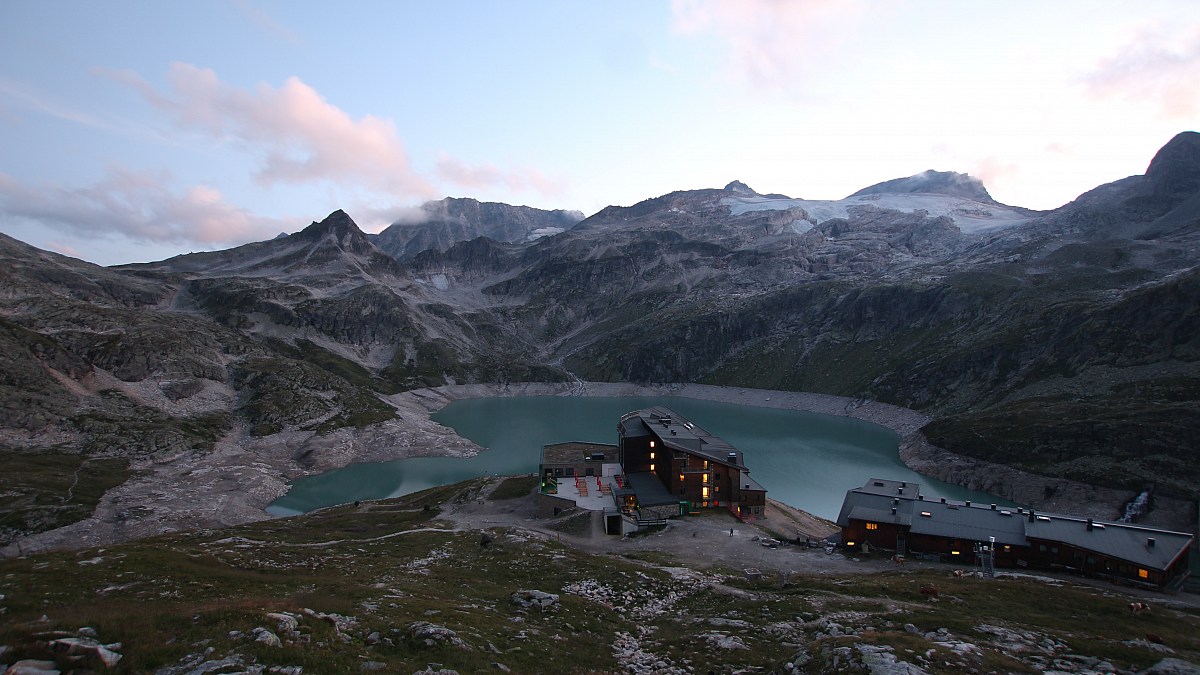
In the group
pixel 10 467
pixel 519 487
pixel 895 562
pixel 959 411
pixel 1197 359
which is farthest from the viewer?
pixel 959 411

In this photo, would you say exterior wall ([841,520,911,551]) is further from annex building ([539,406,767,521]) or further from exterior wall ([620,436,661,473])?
exterior wall ([620,436,661,473])

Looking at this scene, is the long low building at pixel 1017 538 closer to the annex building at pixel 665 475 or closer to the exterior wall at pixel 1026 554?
the exterior wall at pixel 1026 554

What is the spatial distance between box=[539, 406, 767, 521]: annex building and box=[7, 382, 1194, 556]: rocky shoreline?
50.2 metres

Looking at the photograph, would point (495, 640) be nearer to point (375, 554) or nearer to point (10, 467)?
point (375, 554)

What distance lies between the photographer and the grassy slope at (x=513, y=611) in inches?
710

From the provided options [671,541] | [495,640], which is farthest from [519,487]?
[495,640]

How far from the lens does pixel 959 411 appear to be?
141000mm

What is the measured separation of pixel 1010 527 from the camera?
49.9m

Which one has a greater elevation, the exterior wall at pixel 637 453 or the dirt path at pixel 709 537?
the exterior wall at pixel 637 453

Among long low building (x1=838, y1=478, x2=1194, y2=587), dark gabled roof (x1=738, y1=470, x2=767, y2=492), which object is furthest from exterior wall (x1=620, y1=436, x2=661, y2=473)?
long low building (x1=838, y1=478, x2=1194, y2=587)

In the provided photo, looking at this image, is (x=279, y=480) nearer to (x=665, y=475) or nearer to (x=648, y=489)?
(x=648, y=489)

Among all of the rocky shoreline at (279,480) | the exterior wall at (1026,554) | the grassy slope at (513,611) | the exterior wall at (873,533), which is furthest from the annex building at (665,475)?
the rocky shoreline at (279,480)

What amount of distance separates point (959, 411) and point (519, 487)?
11937 centimetres

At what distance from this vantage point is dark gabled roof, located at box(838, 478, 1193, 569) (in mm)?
43844
